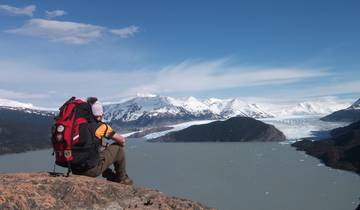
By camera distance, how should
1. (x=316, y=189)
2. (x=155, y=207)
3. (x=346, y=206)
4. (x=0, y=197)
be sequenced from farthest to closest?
(x=316, y=189), (x=346, y=206), (x=155, y=207), (x=0, y=197)

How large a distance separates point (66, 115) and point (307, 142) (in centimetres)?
13797

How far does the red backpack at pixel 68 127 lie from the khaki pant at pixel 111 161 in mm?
564

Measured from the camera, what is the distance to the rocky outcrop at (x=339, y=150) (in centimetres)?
10169

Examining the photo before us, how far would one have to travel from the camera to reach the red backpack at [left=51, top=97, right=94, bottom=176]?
18.6ft

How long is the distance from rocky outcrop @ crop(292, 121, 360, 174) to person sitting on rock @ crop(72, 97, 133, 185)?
91714 millimetres

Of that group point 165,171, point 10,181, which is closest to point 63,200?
point 10,181

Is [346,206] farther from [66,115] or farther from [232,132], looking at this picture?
[232,132]

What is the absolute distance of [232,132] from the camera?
19812 cm

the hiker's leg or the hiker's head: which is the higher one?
the hiker's head

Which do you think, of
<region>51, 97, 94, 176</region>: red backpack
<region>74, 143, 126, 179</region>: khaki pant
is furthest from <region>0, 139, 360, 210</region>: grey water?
<region>51, 97, 94, 176</region>: red backpack

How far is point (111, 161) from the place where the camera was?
668cm

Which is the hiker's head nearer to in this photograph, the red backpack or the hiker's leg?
the red backpack

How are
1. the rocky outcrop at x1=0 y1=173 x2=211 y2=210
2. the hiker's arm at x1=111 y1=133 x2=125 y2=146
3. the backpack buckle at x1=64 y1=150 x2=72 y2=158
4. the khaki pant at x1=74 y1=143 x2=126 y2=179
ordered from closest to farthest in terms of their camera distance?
the rocky outcrop at x1=0 y1=173 x2=211 y2=210, the backpack buckle at x1=64 y1=150 x2=72 y2=158, the hiker's arm at x1=111 y1=133 x2=125 y2=146, the khaki pant at x1=74 y1=143 x2=126 y2=179

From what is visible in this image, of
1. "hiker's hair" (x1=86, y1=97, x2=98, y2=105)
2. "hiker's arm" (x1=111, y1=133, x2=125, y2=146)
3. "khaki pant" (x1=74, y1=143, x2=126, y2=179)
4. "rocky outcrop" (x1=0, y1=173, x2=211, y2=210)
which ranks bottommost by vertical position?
"rocky outcrop" (x1=0, y1=173, x2=211, y2=210)
